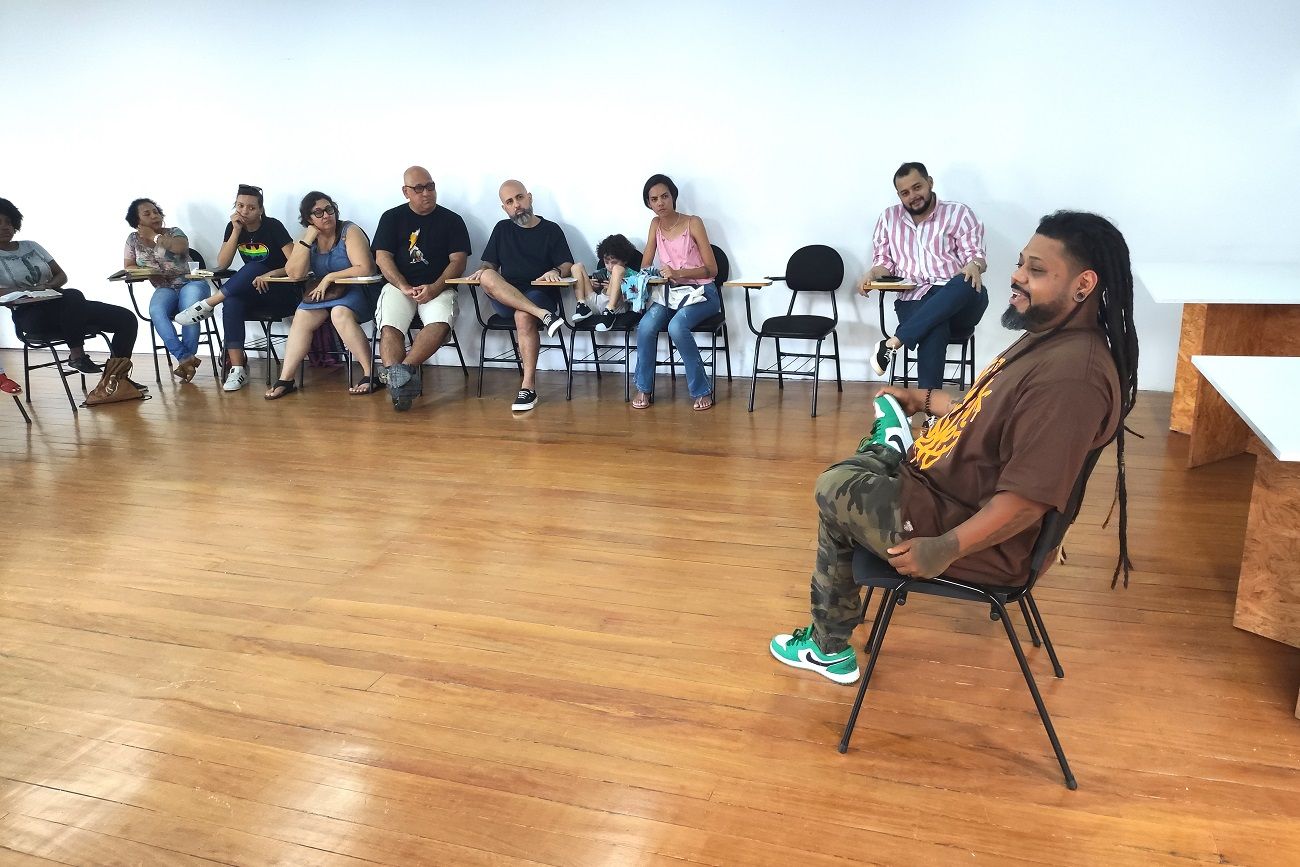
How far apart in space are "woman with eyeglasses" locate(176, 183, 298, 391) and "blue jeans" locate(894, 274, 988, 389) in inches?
159

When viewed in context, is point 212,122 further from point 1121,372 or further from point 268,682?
point 1121,372

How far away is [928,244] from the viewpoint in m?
4.60

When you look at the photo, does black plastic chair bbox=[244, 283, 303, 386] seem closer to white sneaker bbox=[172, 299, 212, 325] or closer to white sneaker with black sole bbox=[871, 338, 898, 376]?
white sneaker bbox=[172, 299, 212, 325]

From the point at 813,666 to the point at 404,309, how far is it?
3.94m

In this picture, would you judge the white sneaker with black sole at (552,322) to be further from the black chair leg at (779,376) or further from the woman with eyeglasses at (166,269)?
the woman with eyeglasses at (166,269)

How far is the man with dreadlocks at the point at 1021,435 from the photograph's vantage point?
173cm

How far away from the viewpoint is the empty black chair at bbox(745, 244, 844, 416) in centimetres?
484

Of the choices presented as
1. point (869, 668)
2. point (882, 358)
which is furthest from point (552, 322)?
point (869, 668)

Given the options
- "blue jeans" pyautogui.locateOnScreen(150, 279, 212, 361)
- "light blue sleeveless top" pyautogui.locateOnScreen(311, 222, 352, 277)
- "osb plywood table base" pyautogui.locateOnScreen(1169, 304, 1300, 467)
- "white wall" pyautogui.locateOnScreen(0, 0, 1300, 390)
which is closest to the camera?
"osb plywood table base" pyautogui.locateOnScreen(1169, 304, 1300, 467)

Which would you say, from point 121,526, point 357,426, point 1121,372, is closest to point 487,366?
point 357,426

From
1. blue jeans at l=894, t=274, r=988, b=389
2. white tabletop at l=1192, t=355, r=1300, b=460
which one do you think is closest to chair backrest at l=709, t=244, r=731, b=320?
blue jeans at l=894, t=274, r=988, b=389

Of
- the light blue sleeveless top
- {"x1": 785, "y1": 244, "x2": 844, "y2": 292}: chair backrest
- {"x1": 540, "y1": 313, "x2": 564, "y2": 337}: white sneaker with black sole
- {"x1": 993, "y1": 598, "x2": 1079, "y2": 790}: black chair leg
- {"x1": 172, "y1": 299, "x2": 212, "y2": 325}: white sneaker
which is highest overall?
the light blue sleeveless top

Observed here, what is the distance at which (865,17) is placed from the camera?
494cm

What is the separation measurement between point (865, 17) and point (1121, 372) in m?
3.81
